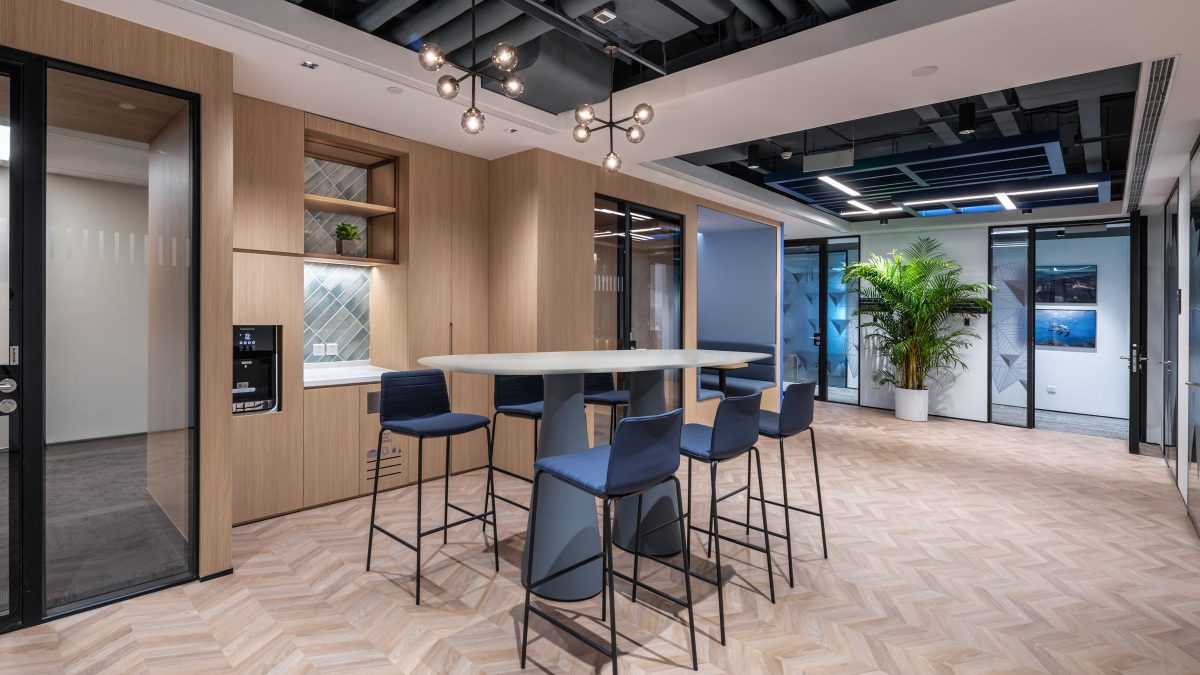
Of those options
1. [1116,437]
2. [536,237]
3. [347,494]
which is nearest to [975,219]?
[1116,437]

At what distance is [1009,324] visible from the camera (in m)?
8.06

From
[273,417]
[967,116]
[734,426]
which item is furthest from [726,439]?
[967,116]

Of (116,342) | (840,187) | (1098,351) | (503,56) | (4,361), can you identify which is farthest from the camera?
(1098,351)

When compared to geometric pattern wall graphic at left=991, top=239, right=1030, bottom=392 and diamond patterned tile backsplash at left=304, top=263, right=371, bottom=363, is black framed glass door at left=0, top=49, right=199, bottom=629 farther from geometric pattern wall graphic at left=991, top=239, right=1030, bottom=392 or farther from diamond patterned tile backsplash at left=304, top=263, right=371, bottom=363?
geometric pattern wall graphic at left=991, top=239, right=1030, bottom=392

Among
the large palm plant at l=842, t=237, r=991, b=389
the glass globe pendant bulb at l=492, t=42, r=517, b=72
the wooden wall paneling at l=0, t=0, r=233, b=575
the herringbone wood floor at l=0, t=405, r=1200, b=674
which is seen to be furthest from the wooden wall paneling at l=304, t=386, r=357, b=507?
the large palm plant at l=842, t=237, r=991, b=389

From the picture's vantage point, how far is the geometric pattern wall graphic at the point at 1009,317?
7.97 metres

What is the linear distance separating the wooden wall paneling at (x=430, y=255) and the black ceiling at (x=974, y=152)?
2.47 m

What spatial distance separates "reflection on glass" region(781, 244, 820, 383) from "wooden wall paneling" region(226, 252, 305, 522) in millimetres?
7529

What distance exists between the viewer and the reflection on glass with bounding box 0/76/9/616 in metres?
2.50

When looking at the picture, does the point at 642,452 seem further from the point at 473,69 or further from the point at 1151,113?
the point at 1151,113

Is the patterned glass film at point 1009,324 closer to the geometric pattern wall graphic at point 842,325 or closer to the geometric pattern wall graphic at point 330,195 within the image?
the geometric pattern wall graphic at point 842,325

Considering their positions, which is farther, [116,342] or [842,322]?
[842,322]

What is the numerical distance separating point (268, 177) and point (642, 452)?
3.16m

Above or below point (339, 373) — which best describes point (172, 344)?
above
